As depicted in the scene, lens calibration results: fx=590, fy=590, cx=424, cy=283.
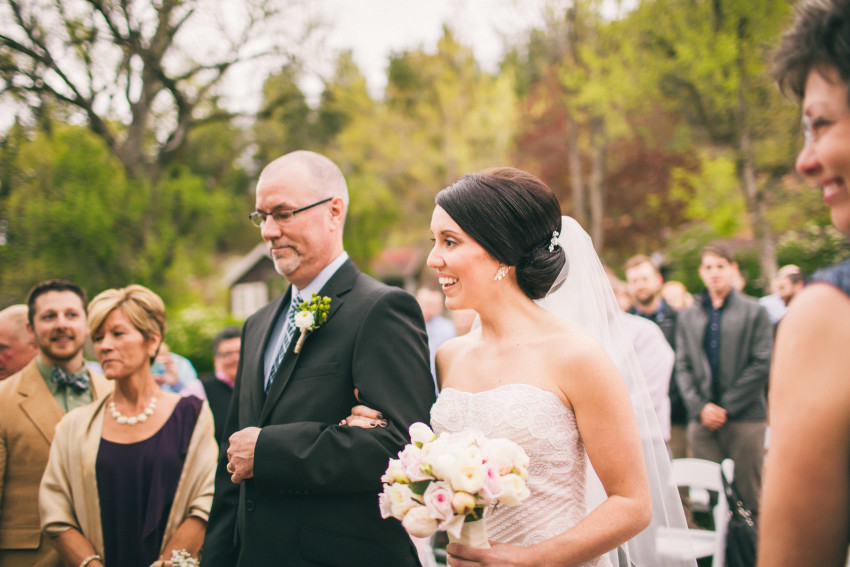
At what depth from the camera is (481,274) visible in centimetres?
251

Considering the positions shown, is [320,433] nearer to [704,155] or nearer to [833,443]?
[833,443]

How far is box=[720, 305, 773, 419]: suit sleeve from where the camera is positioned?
589 cm

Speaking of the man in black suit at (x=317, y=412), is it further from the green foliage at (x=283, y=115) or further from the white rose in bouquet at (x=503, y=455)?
the green foliage at (x=283, y=115)

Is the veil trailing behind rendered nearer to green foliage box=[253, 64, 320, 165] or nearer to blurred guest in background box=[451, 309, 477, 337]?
blurred guest in background box=[451, 309, 477, 337]

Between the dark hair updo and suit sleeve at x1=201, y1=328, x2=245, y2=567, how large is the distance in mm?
1576

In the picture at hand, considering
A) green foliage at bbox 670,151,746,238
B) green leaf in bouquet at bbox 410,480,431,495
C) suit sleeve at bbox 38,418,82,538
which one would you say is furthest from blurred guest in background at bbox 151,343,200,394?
green foliage at bbox 670,151,746,238

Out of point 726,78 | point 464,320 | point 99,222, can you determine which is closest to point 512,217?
point 464,320

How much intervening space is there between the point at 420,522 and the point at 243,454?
0.93m

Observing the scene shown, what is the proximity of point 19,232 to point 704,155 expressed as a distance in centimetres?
2521

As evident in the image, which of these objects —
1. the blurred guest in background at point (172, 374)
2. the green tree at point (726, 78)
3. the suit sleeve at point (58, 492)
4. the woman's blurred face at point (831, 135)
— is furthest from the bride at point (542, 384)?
the green tree at point (726, 78)

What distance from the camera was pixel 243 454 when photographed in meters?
2.41

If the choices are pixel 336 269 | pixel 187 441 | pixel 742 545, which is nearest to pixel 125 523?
pixel 187 441

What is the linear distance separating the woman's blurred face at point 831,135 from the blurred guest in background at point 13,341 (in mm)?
4494

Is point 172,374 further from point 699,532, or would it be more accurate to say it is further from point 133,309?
point 699,532
